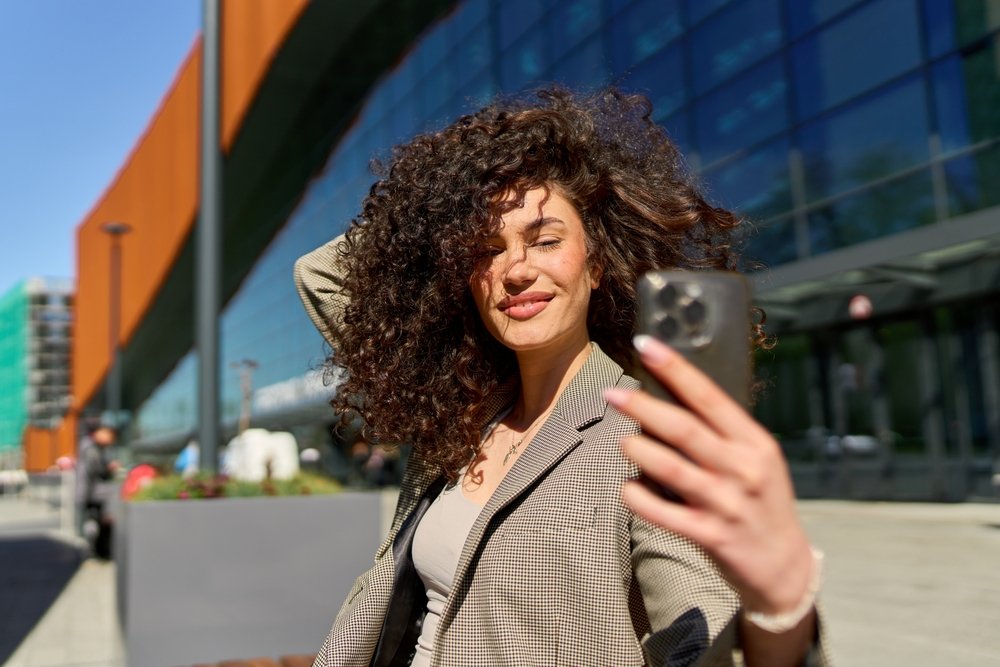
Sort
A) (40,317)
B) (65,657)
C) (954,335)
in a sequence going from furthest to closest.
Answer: (40,317), (954,335), (65,657)

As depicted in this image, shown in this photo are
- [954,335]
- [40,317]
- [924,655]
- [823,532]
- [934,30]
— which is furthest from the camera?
[40,317]

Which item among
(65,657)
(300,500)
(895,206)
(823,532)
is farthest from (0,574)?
(895,206)

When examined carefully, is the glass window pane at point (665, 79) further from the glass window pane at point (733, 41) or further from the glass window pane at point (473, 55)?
the glass window pane at point (473, 55)

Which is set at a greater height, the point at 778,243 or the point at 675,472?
the point at 778,243

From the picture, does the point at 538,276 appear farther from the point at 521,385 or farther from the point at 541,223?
the point at 521,385

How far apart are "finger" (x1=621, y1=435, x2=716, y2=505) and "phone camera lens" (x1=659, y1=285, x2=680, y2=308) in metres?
0.13

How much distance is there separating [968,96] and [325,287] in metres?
12.6

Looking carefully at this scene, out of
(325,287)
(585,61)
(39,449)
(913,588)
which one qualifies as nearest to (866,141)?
(585,61)

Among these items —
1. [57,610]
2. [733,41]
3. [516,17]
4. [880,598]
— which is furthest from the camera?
[516,17]

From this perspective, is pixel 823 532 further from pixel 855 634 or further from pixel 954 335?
pixel 855 634

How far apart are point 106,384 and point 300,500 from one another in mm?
44893

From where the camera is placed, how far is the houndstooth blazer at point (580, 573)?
1364 millimetres

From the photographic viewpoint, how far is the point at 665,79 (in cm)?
1747

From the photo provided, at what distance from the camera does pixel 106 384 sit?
46.6 m
